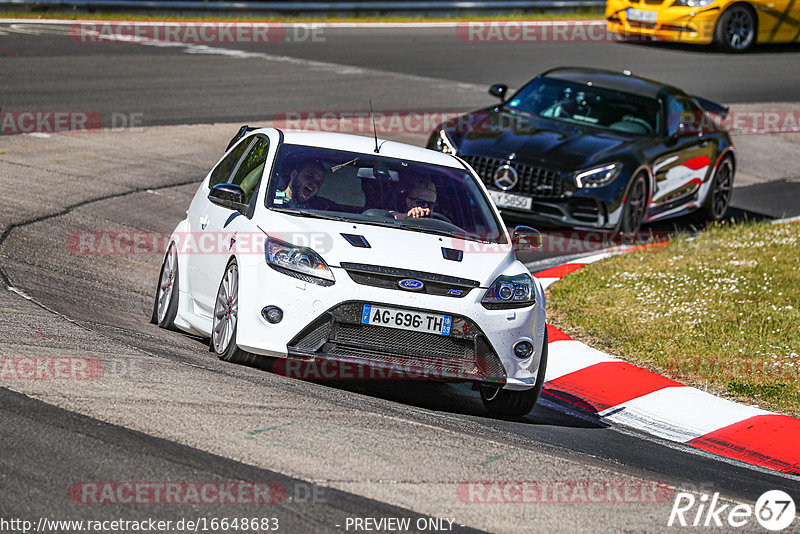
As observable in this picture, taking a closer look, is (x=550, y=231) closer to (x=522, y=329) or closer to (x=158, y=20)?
(x=522, y=329)

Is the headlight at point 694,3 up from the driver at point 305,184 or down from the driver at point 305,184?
up

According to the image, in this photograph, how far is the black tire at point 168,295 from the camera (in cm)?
817

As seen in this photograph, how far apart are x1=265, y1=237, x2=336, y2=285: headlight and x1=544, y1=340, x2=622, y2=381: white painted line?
2.39 m

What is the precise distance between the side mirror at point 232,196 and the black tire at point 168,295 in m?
0.78

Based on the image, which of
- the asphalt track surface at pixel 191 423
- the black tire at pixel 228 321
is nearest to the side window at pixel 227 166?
the asphalt track surface at pixel 191 423

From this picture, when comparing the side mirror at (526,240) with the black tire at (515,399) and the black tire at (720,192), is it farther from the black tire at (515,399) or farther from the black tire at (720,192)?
the black tire at (720,192)

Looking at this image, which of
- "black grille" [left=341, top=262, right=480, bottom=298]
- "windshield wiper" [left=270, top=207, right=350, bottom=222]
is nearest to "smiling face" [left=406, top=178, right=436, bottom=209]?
"windshield wiper" [left=270, top=207, right=350, bottom=222]

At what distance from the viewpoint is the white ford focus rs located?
671 centimetres

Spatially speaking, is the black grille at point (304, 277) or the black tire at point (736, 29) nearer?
the black grille at point (304, 277)

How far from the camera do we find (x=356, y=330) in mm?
6711

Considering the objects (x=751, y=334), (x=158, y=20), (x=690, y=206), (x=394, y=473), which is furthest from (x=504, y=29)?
(x=394, y=473)

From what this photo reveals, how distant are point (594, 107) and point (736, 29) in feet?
42.4

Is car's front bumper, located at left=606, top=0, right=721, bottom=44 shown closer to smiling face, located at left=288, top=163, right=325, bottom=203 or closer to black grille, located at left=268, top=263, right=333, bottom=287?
smiling face, located at left=288, top=163, right=325, bottom=203

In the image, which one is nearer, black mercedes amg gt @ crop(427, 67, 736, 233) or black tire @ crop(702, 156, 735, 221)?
black mercedes amg gt @ crop(427, 67, 736, 233)
